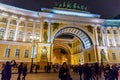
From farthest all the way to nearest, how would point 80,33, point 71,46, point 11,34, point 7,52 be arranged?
point 71,46 < point 80,33 < point 11,34 < point 7,52

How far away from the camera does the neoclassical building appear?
26875 millimetres

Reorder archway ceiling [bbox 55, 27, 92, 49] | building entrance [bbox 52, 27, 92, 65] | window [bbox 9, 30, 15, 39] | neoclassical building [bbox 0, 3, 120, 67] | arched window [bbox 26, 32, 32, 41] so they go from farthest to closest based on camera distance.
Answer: building entrance [bbox 52, 27, 92, 65], archway ceiling [bbox 55, 27, 92, 49], arched window [bbox 26, 32, 32, 41], window [bbox 9, 30, 15, 39], neoclassical building [bbox 0, 3, 120, 67]

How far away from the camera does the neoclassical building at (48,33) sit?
88.2 ft

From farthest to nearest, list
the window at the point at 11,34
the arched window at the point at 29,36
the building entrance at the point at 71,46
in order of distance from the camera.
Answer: the building entrance at the point at 71,46 < the arched window at the point at 29,36 < the window at the point at 11,34

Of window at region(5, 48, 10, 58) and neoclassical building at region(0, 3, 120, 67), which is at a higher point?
neoclassical building at region(0, 3, 120, 67)

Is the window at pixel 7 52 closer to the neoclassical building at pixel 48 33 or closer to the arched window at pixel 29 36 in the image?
the neoclassical building at pixel 48 33

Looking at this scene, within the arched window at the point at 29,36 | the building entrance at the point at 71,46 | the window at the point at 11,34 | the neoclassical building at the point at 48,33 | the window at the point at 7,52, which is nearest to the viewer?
the window at the point at 7,52

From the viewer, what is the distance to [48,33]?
95.9 feet

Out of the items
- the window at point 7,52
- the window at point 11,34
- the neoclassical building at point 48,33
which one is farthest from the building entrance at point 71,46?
the window at point 7,52

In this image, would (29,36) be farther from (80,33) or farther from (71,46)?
(71,46)

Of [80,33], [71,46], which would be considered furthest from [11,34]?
[71,46]

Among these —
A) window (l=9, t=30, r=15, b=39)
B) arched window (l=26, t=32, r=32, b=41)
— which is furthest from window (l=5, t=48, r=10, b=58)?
arched window (l=26, t=32, r=32, b=41)

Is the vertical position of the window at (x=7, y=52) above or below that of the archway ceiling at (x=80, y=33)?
below

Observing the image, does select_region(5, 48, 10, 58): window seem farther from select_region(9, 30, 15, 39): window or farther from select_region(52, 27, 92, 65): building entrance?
select_region(52, 27, 92, 65): building entrance
